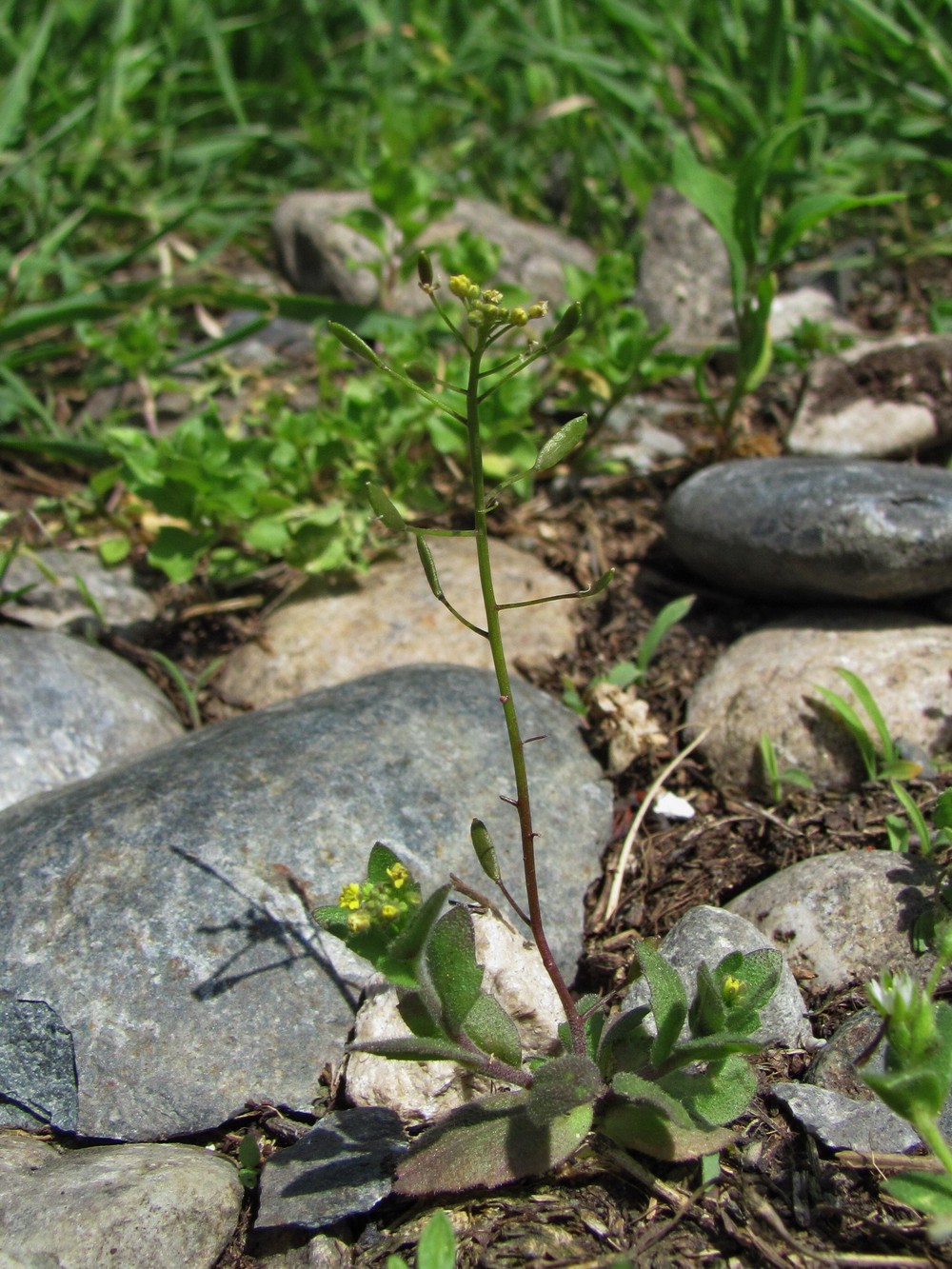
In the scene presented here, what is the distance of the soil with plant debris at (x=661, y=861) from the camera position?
1819mm

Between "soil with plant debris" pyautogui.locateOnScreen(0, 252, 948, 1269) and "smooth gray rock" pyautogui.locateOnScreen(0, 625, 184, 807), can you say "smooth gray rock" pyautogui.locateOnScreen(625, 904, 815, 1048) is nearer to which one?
"soil with plant debris" pyautogui.locateOnScreen(0, 252, 948, 1269)

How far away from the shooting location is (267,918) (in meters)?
2.32

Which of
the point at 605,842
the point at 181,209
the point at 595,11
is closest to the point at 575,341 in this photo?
the point at 605,842

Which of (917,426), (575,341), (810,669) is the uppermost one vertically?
(575,341)

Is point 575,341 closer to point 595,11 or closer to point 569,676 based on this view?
point 569,676

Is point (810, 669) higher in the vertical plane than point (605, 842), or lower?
higher

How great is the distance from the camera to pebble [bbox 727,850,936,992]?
2.29 m

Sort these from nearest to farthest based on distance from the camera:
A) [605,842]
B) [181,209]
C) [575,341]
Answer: [605,842] < [575,341] < [181,209]

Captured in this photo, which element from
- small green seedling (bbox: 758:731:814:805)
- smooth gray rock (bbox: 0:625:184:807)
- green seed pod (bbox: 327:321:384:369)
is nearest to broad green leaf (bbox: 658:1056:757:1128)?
small green seedling (bbox: 758:731:814:805)

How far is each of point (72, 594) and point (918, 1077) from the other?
9.55ft

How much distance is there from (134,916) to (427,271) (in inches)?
56.4

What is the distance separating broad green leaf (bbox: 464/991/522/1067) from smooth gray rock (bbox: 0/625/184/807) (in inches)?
57.7

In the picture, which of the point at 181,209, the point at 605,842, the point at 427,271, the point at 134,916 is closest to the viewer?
the point at 427,271

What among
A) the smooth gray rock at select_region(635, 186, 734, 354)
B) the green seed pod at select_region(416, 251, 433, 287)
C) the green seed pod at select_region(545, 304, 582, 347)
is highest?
the green seed pod at select_region(416, 251, 433, 287)
